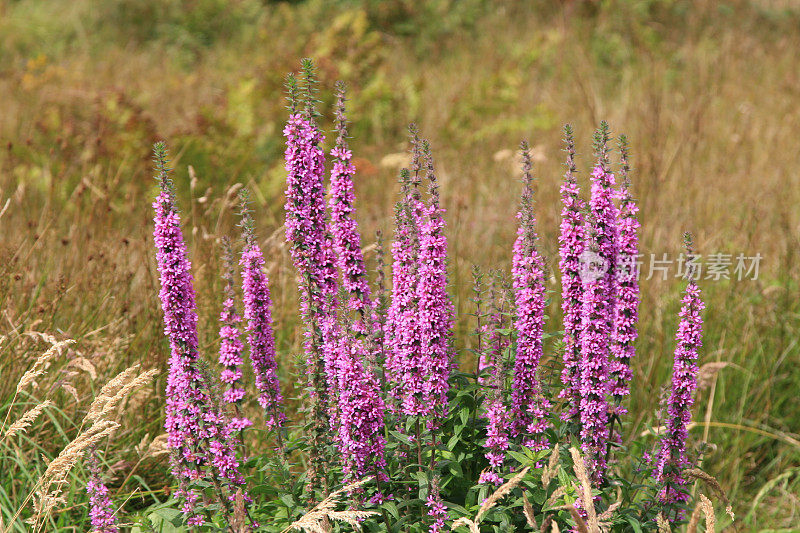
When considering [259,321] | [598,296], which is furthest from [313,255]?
[598,296]

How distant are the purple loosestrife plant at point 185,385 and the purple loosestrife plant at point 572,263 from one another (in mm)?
1392

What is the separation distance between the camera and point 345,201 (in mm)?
3166

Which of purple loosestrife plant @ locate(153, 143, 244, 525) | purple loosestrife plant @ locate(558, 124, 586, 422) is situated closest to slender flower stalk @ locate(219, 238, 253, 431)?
purple loosestrife plant @ locate(153, 143, 244, 525)

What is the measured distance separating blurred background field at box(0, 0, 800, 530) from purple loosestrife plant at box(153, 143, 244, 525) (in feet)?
3.57

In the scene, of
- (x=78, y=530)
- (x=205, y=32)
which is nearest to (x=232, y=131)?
(x=78, y=530)

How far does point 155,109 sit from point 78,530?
24.7ft

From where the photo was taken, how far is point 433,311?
3025 millimetres

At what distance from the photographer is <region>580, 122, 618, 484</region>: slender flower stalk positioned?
313 centimetres

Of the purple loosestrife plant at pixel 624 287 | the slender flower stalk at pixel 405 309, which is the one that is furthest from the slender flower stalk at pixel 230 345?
the purple loosestrife plant at pixel 624 287

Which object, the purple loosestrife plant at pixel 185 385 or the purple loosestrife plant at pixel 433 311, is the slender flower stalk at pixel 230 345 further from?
the purple loosestrife plant at pixel 433 311

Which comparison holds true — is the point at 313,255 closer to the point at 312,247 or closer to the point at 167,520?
the point at 312,247

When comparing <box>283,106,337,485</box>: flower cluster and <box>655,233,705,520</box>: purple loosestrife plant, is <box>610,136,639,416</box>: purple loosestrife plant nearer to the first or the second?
<box>655,233,705,520</box>: purple loosestrife plant

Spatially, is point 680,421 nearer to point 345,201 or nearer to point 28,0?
point 345,201

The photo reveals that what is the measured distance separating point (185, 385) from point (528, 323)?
137 centimetres
